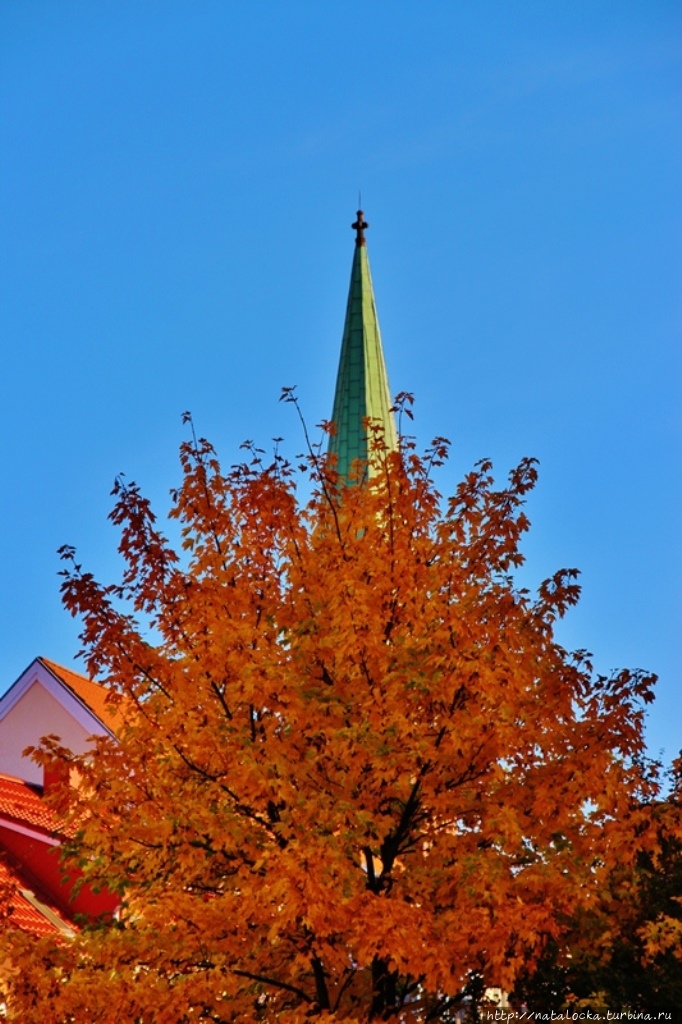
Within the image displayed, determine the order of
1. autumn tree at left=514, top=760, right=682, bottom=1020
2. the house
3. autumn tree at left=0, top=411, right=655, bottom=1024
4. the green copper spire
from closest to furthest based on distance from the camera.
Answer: autumn tree at left=0, top=411, right=655, bottom=1024 → autumn tree at left=514, top=760, right=682, bottom=1020 → the house → the green copper spire

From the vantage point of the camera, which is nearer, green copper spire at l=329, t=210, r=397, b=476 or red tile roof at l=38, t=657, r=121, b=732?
red tile roof at l=38, t=657, r=121, b=732

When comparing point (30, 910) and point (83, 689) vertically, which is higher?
point (83, 689)

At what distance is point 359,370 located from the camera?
215ft

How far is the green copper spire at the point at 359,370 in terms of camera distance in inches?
→ 2368

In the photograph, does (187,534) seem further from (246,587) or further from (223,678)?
(223,678)

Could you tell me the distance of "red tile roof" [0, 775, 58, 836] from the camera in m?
18.6

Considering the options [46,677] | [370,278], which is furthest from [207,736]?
[370,278]

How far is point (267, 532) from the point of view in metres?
12.0

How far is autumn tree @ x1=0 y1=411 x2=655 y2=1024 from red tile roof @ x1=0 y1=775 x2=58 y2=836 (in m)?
7.64

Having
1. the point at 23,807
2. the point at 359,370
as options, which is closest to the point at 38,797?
the point at 23,807

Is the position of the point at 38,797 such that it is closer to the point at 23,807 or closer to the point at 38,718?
the point at 23,807

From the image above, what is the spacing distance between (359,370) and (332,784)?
56003mm

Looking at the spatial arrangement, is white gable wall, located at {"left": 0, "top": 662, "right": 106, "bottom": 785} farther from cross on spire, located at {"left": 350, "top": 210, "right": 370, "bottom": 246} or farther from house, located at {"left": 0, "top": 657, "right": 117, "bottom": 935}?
cross on spire, located at {"left": 350, "top": 210, "right": 370, "bottom": 246}

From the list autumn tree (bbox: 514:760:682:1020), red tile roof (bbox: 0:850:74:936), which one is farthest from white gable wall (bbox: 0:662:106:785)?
autumn tree (bbox: 514:760:682:1020)
